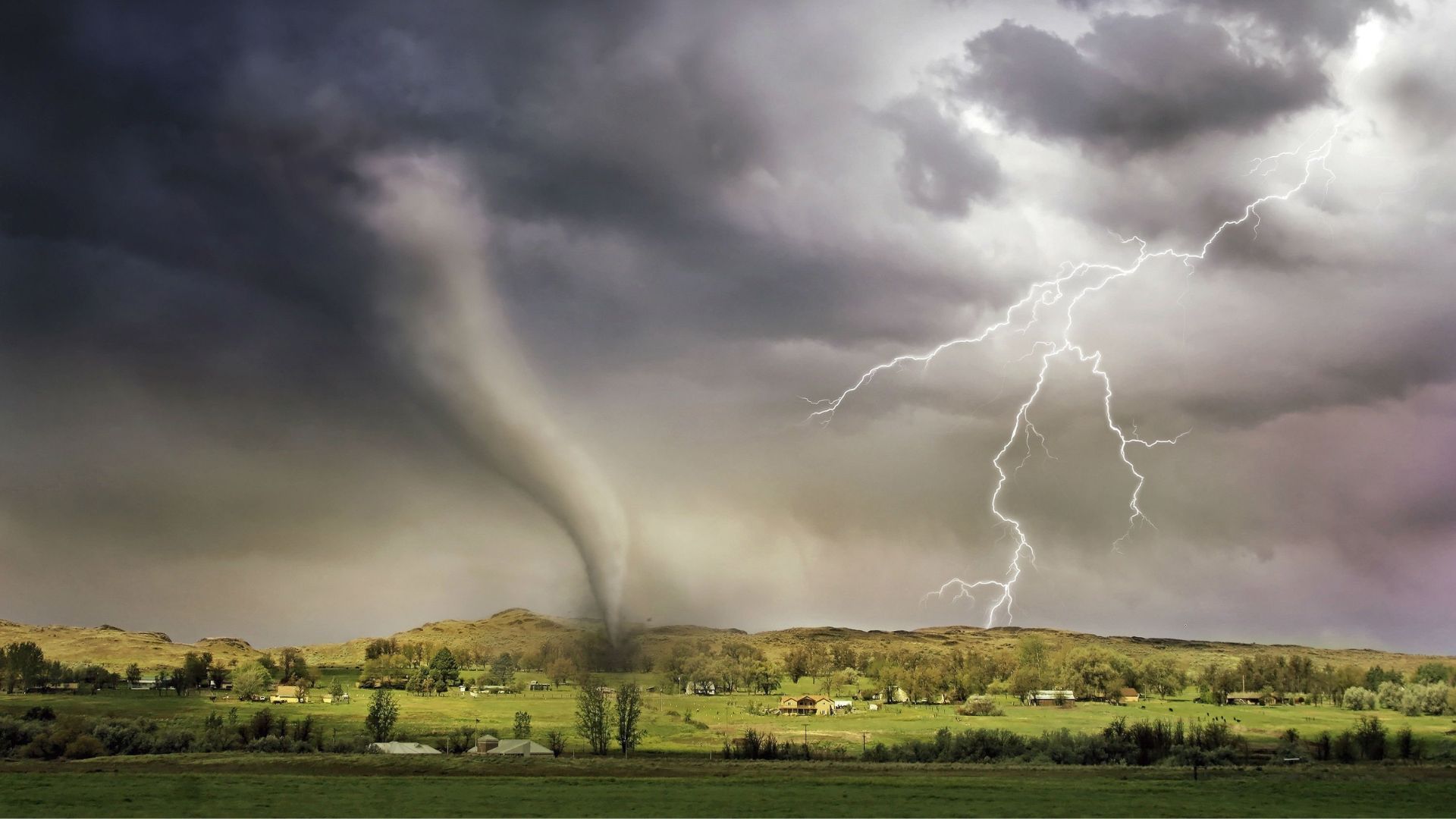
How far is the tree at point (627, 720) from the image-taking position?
9162cm

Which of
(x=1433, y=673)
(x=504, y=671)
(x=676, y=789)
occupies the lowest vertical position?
(x=504, y=671)

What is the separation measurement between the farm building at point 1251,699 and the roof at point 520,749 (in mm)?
97826

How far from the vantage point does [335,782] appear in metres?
63.8

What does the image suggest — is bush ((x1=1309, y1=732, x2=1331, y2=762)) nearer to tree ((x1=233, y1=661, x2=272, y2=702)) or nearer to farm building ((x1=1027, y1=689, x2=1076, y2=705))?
farm building ((x1=1027, y1=689, x2=1076, y2=705))

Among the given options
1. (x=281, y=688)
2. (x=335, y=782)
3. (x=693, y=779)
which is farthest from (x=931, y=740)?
(x=281, y=688)

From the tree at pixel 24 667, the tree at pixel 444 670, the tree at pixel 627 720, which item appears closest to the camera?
the tree at pixel 627 720

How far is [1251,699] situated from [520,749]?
110 meters

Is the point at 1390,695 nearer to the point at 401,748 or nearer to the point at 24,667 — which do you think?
the point at 401,748

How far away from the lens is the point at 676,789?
60312mm

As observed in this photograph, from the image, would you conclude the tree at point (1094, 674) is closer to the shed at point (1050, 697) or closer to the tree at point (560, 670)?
the shed at point (1050, 697)

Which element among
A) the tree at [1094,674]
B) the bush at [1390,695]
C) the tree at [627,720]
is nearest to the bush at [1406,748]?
the bush at [1390,695]

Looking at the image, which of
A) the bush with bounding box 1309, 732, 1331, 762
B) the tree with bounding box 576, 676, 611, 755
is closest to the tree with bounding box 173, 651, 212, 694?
the tree with bounding box 576, 676, 611, 755

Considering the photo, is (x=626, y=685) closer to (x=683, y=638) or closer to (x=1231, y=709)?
(x=683, y=638)

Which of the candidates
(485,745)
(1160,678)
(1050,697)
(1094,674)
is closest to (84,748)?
(485,745)
